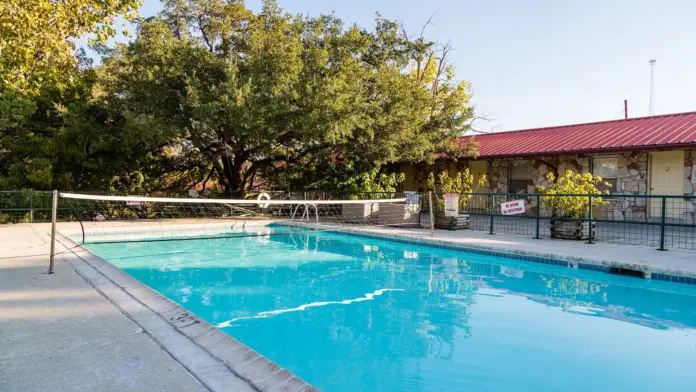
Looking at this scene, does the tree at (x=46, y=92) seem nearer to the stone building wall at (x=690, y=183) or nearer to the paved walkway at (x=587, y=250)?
the paved walkway at (x=587, y=250)

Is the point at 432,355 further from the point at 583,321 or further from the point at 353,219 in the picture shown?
the point at 353,219

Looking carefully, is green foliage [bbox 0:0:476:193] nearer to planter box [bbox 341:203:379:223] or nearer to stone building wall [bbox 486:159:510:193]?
stone building wall [bbox 486:159:510:193]

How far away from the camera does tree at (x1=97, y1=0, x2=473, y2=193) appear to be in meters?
13.4

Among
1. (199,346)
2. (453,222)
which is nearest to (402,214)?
(453,222)

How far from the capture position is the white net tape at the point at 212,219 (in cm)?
1294

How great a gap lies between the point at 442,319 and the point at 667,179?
1166 centimetres

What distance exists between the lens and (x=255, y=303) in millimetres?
6281

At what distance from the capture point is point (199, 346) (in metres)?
3.43

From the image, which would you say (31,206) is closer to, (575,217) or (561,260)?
(561,260)

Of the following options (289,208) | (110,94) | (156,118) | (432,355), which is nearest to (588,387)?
(432,355)

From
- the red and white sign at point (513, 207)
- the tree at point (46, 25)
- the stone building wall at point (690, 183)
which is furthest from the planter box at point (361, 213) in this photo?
the stone building wall at point (690, 183)

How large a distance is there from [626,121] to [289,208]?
14.0 meters

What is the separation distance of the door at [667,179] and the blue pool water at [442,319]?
7312 millimetres

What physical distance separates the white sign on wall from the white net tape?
1600mm
